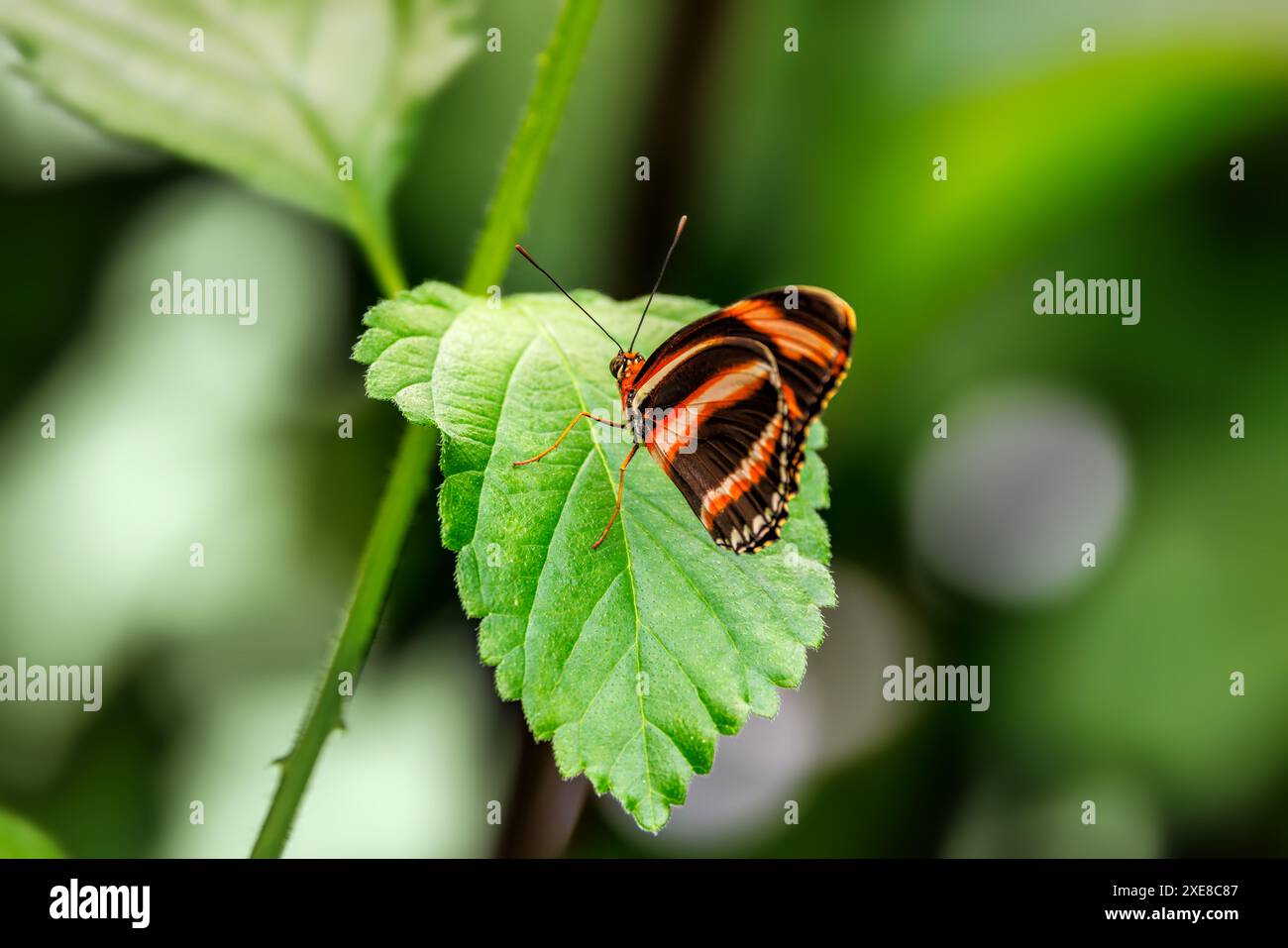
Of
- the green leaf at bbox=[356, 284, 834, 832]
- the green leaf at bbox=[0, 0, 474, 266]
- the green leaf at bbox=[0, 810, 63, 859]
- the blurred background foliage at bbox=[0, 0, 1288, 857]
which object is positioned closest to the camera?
the green leaf at bbox=[356, 284, 834, 832]

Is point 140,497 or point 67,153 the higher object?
point 67,153

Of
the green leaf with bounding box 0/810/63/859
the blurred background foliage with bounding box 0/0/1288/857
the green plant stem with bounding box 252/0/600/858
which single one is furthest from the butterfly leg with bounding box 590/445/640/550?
the blurred background foliage with bounding box 0/0/1288/857

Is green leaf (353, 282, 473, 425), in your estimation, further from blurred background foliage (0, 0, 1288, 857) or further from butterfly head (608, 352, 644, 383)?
blurred background foliage (0, 0, 1288, 857)

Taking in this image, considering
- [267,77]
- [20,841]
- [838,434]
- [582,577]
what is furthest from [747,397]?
[20,841]

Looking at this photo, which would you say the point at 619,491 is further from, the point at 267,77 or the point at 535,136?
the point at 267,77
